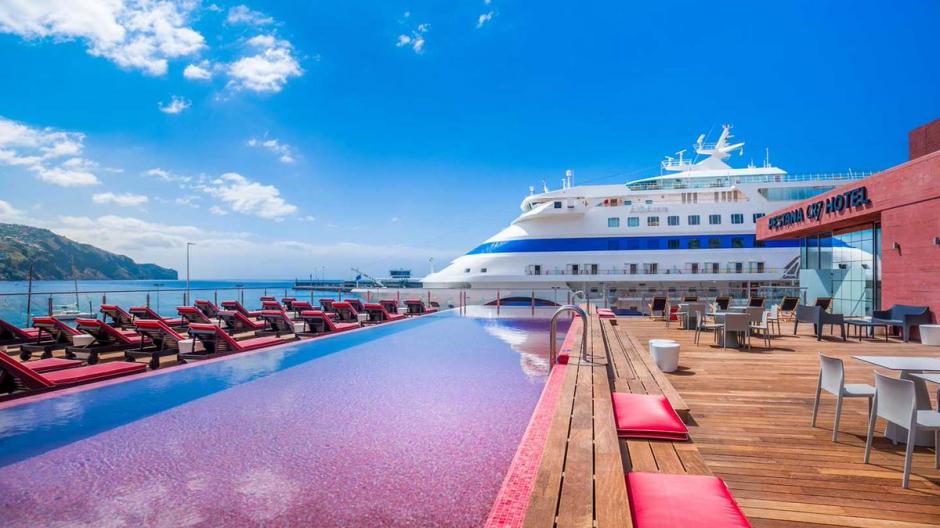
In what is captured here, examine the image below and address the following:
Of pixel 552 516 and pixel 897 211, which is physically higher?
pixel 897 211

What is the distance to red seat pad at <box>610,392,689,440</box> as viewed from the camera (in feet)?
10.5

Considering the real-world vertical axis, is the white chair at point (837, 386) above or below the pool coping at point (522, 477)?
above

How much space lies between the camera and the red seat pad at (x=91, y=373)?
17.5ft

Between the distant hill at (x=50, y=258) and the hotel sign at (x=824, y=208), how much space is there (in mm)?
100801

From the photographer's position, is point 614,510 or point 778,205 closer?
point 614,510

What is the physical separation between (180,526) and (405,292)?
73.3 ft

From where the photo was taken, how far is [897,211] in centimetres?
917

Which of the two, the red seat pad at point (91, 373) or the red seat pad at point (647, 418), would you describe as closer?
the red seat pad at point (647, 418)

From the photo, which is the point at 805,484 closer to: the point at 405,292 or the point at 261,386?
the point at 261,386

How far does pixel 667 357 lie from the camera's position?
19.1 feet

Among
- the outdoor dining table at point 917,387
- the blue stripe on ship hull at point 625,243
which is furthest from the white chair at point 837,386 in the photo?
the blue stripe on ship hull at point 625,243

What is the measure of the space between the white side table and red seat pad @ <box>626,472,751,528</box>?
28.8 feet

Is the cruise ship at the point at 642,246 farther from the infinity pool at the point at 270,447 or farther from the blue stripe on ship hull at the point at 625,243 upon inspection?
the infinity pool at the point at 270,447

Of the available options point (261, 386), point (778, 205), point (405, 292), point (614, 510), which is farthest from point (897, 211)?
point (405, 292)
